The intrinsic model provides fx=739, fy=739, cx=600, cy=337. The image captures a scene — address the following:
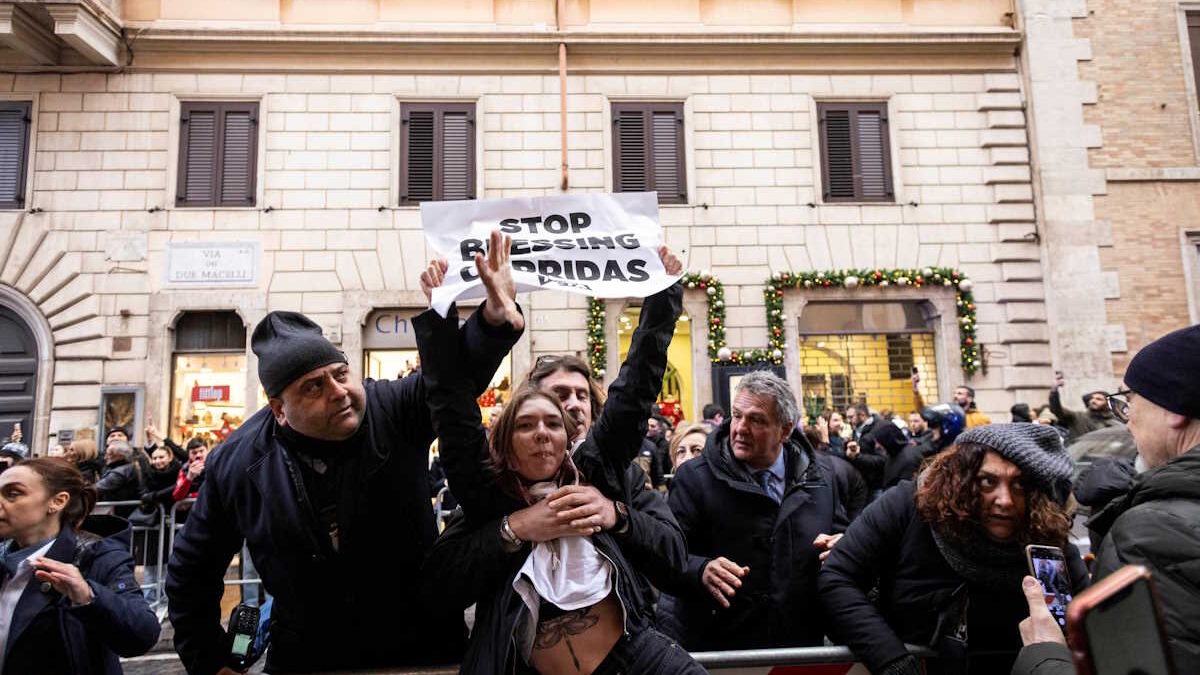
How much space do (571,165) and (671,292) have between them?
1094 centimetres

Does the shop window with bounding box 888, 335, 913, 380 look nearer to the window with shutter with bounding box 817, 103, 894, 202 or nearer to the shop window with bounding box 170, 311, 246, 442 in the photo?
the window with shutter with bounding box 817, 103, 894, 202

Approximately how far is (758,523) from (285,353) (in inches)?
89.0

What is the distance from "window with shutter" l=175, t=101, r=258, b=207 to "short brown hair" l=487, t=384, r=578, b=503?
1233 centimetres

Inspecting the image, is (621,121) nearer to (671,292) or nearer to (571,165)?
(571,165)

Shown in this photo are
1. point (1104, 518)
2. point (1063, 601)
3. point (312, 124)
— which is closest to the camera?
point (1104, 518)

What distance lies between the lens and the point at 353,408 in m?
2.73

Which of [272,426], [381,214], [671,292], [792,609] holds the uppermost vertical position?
[381,214]

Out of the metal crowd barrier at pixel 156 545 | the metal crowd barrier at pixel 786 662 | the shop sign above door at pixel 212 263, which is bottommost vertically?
the metal crowd barrier at pixel 156 545

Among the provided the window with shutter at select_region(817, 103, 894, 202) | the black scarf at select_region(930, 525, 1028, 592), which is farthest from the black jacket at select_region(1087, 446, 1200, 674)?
the window with shutter at select_region(817, 103, 894, 202)

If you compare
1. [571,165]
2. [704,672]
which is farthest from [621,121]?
[704,672]

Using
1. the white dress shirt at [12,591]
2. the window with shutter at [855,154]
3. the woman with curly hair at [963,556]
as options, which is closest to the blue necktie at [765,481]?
the woman with curly hair at [963,556]

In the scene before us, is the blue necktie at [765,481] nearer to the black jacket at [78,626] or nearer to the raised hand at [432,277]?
the raised hand at [432,277]

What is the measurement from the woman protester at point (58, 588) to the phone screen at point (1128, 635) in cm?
349

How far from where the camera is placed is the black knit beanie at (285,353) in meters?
2.62
